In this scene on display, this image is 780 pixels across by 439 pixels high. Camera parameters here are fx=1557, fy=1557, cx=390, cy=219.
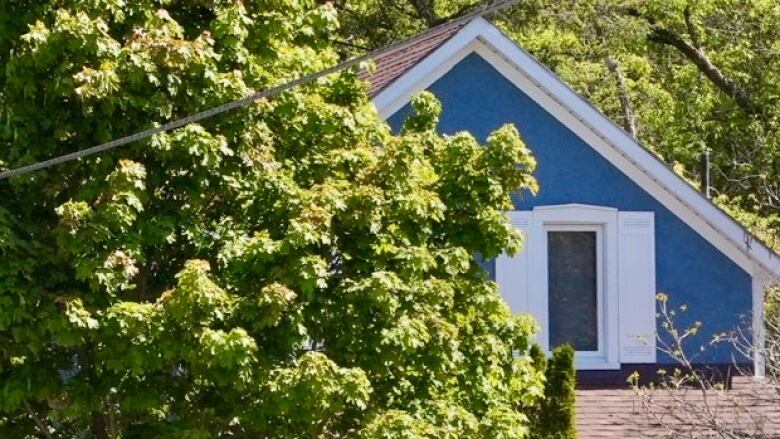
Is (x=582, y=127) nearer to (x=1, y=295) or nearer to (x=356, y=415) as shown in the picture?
(x=356, y=415)

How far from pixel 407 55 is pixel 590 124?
2337mm

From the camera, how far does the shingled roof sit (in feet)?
52.2

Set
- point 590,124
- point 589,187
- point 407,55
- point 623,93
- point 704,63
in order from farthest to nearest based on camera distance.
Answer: point 704,63 → point 623,93 → point 407,55 → point 589,187 → point 590,124

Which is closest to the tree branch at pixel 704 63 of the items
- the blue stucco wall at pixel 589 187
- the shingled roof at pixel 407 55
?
the shingled roof at pixel 407 55

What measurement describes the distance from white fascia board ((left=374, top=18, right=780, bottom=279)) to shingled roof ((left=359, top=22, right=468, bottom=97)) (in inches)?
5.0

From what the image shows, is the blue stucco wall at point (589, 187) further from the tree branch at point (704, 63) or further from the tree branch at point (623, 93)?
the tree branch at point (704, 63)

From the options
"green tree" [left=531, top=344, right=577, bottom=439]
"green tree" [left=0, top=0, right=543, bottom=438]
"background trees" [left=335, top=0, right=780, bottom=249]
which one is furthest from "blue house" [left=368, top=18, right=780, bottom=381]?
"background trees" [left=335, top=0, right=780, bottom=249]

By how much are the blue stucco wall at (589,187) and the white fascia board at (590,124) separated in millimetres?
89

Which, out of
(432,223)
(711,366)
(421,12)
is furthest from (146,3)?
(421,12)

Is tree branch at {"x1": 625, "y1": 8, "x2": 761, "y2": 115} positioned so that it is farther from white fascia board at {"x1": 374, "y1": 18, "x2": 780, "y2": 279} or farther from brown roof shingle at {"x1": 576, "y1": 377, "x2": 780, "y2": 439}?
brown roof shingle at {"x1": 576, "y1": 377, "x2": 780, "y2": 439}

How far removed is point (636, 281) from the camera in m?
16.5

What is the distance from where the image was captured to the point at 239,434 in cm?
1091

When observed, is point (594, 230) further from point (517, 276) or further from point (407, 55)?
point (407, 55)

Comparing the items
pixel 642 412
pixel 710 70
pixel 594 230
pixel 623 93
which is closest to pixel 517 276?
pixel 594 230
